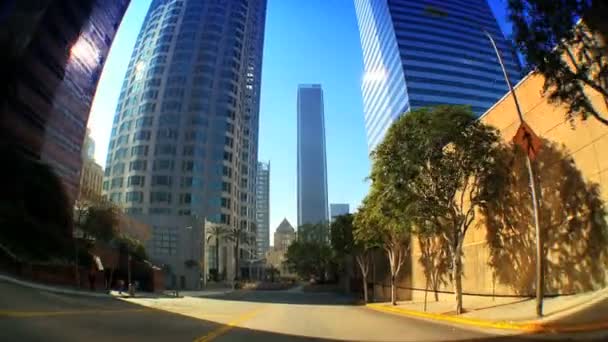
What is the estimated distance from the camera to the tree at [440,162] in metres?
20.8

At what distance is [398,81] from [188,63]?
58004 millimetres

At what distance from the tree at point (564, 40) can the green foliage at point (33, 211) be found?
27.8 m

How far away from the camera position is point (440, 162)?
2119 centimetres

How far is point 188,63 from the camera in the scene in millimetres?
117500

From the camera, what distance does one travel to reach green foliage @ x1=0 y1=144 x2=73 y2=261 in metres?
26.9

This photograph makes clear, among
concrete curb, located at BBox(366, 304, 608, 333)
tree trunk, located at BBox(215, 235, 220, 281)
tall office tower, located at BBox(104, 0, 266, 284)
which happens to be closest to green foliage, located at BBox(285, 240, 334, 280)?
tree trunk, located at BBox(215, 235, 220, 281)

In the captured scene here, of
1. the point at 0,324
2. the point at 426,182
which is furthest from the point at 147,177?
the point at 0,324

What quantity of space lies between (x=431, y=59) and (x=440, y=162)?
78447 mm

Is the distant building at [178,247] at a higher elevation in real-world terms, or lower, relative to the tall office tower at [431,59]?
lower

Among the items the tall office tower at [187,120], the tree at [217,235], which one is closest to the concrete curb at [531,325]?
the tree at [217,235]

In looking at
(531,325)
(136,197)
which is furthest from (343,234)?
(136,197)

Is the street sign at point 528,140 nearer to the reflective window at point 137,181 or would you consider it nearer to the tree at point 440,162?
the tree at point 440,162

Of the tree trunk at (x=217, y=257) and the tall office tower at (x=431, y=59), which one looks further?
the tree trunk at (x=217, y=257)

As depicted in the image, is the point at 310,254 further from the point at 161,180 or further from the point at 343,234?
the point at 161,180
